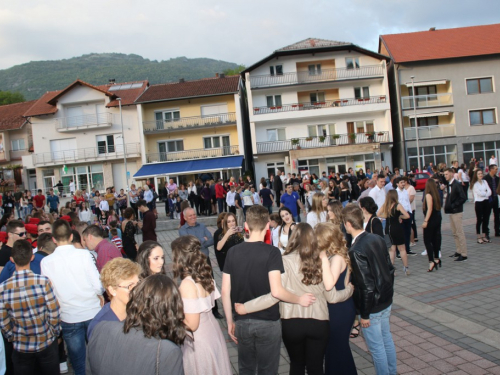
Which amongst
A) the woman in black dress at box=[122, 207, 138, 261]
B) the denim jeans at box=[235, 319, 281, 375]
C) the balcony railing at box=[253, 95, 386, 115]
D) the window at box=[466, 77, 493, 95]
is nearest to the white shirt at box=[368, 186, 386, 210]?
the woman in black dress at box=[122, 207, 138, 261]

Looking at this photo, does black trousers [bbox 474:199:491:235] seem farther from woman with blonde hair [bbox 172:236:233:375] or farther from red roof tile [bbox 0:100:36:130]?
red roof tile [bbox 0:100:36:130]

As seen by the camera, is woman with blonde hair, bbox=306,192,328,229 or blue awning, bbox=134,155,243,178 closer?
woman with blonde hair, bbox=306,192,328,229

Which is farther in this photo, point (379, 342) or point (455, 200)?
point (455, 200)

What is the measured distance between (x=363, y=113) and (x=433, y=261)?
29.4 metres

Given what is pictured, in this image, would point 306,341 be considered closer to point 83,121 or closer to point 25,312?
point 25,312

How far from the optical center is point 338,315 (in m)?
3.96

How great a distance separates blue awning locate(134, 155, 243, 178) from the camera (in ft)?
111

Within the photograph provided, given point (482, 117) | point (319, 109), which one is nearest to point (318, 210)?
point (319, 109)

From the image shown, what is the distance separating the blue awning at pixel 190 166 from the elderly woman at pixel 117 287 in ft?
98.5

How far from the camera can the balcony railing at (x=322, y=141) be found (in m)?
35.1

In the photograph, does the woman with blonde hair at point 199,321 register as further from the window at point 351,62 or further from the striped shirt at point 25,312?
the window at point 351,62

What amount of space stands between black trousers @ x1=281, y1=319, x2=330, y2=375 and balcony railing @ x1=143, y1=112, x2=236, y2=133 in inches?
1286

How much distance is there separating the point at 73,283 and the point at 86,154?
3611 cm

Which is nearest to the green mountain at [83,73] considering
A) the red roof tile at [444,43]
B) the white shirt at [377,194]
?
the red roof tile at [444,43]
